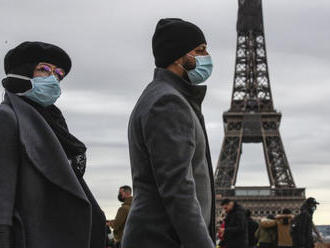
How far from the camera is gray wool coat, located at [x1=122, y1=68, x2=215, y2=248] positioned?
3785 millimetres

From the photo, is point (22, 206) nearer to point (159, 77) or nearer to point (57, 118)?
point (57, 118)

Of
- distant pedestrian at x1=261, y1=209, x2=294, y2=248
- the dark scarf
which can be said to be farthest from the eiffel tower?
the dark scarf

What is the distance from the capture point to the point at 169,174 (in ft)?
12.5

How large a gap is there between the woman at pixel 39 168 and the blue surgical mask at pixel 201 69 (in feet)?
2.69

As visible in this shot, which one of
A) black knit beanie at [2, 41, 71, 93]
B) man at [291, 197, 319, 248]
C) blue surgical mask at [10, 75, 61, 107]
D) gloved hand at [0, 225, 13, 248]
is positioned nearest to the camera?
gloved hand at [0, 225, 13, 248]

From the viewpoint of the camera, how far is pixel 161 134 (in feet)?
12.7

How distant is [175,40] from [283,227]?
37.3 feet

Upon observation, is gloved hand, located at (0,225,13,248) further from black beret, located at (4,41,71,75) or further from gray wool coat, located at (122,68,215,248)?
black beret, located at (4,41,71,75)

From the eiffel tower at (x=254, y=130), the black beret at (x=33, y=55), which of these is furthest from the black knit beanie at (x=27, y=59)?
the eiffel tower at (x=254, y=130)

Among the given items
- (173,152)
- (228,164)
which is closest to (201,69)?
(173,152)

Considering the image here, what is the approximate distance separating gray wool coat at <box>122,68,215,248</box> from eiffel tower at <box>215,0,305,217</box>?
5989 centimetres

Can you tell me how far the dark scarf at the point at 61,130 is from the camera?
4.70 meters

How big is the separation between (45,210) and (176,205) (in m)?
0.86

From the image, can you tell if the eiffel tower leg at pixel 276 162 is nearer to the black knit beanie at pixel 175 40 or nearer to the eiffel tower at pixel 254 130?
the eiffel tower at pixel 254 130
